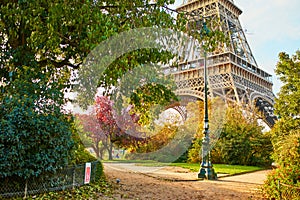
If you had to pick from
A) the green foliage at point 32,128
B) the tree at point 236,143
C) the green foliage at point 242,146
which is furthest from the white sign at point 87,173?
the green foliage at point 242,146

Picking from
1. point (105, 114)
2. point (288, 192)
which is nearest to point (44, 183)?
point (288, 192)

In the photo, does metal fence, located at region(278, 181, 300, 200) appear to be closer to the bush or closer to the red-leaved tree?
the bush

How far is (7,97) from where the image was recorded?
6.03 meters

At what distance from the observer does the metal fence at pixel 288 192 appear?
616 cm

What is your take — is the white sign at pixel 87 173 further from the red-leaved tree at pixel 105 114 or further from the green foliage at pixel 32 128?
the red-leaved tree at pixel 105 114

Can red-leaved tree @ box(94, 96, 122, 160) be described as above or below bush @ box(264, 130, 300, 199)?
above

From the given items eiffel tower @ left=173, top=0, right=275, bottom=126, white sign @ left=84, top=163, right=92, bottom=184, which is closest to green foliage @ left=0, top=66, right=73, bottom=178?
white sign @ left=84, top=163, right=92, bottom=184

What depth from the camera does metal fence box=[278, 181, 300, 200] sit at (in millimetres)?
6163

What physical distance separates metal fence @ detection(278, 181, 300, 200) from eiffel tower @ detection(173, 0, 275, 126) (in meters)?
17.5

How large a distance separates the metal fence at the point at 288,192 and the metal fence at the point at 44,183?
4855 mm

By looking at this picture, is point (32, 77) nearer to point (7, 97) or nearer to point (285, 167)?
point (7, 97)

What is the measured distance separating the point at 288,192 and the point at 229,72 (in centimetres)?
2008

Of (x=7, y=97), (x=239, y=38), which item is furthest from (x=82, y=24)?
(x=239, y=38)

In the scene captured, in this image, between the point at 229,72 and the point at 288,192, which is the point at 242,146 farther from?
the point at 288,192
